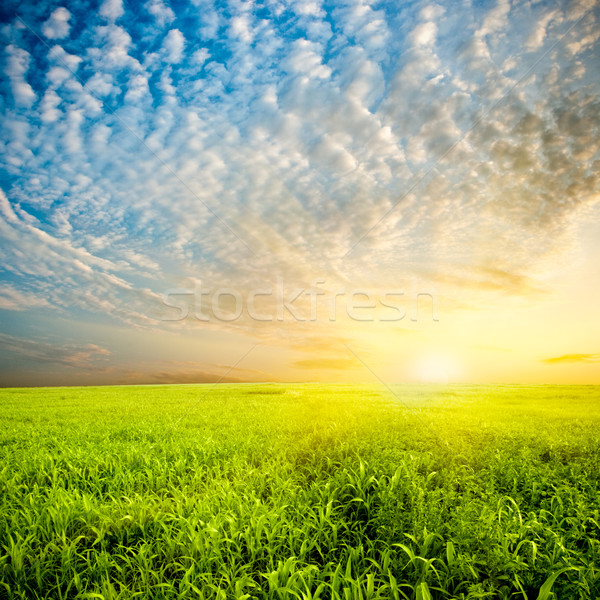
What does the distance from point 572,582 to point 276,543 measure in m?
3.23

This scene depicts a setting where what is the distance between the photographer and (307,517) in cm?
494

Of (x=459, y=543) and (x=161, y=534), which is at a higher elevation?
(x=459, y=543)

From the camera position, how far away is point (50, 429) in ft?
37.3

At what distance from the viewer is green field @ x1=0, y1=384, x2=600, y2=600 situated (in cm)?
365

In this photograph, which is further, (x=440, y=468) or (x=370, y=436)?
(x=370, y=436)

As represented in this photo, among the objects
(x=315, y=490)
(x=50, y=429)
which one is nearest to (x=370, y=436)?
(x=315, y=490)

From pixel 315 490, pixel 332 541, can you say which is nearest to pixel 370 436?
pixel 315 490

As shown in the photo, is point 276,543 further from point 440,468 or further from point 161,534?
point 440,468

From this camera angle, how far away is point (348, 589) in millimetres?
3283

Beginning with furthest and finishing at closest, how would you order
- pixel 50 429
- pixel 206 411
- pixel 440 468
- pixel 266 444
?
1. pixel 206 411
2. pixel 50 429
3. pixel 266 444
4. pixel 440 468

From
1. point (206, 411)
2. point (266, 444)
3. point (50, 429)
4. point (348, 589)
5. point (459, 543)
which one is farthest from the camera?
point (206, 411)

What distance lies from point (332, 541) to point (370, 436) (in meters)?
4.20

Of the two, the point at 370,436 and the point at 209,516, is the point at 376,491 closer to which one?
the point at 209,516

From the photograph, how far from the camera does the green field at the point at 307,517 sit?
365 cm
